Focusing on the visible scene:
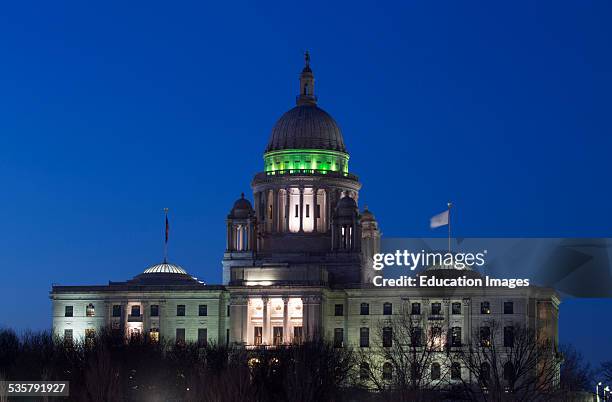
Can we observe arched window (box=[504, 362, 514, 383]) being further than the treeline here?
Yes

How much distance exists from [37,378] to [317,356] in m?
32.7

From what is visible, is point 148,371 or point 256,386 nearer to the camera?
point 256,386

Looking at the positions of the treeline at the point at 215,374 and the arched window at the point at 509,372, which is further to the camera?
the arched window at the point at 509,372

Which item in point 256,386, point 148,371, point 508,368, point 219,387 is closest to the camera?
point 219,387

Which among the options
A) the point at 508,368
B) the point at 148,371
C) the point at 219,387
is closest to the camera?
the point at 219,387

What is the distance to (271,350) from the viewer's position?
196 meters

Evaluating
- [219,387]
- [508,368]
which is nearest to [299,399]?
[219,387]

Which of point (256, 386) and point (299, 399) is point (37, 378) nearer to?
point (256, 386)

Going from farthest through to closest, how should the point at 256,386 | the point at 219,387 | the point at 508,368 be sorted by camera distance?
the point at 508,368 < the point at 256,386 < the point at 219,387

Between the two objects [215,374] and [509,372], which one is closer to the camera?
[215,374]

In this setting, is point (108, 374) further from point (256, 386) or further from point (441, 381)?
point (441, 381)

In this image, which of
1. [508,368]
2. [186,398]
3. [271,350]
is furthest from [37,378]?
[508,368]

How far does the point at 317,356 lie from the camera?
18000 cm

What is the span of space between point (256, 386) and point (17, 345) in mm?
47549
